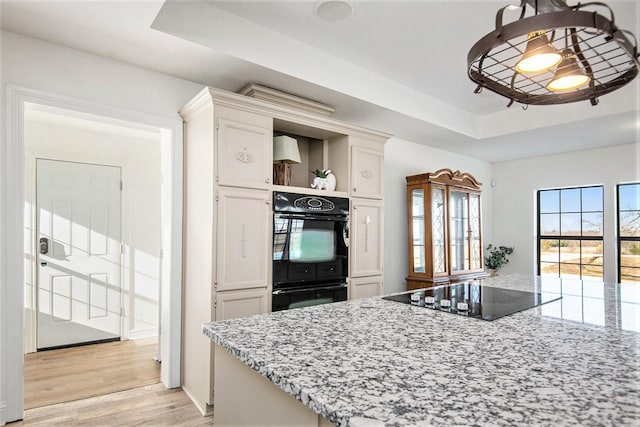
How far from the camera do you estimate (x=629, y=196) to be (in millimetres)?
4652

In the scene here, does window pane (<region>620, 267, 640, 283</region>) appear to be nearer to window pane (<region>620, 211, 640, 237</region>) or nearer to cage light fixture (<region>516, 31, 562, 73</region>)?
window pane (<region>620, 211, 640, 237</region>)

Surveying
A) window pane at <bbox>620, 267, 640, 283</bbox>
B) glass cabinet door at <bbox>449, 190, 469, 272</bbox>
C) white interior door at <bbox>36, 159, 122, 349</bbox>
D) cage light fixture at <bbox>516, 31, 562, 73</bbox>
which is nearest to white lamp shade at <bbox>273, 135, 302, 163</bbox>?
cage light fixture at <bbox>516, 31, 562, 73</bbox>

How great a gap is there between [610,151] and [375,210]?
143 inches

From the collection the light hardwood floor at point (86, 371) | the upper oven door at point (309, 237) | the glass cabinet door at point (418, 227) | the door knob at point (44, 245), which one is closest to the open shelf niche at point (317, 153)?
the upper oven door at point (309, 237)

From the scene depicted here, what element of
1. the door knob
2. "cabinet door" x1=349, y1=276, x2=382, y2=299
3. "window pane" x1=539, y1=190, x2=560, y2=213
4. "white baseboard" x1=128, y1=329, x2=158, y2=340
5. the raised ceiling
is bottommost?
"white baseboard" x1=128, y1=329, x2=158, y2=340

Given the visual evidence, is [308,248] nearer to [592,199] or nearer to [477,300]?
[477,300]

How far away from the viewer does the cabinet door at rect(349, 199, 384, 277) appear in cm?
321

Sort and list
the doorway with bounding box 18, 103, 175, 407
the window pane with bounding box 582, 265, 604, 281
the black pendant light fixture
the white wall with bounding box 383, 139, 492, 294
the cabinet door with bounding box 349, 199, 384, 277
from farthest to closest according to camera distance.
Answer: the window pane with bounding box 582, 265, 604, 281 < the white wall with bounding box 383, 139, 492, 294 < the doorway with bounding box 18, 103, 175, 407 < the cabinet door with bounding box 349, 199, 384, 277 < the black pendant light fixture

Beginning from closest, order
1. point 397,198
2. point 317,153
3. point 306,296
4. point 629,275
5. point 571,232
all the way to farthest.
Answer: point 306,296 < point 317,153 < point 397,198 < point 629,275 < point 571,232

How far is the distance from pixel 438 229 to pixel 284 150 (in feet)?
7.68

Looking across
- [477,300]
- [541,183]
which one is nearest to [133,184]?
[477,300]

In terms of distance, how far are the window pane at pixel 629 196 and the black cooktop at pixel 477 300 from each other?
385 centimetres

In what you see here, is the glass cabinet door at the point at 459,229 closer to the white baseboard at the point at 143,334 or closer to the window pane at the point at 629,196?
the window pane at the point at 629,196

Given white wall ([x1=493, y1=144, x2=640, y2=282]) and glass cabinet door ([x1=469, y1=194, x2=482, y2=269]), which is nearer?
white wall ([x1=493, y1=144, x2=640, y2=282])
